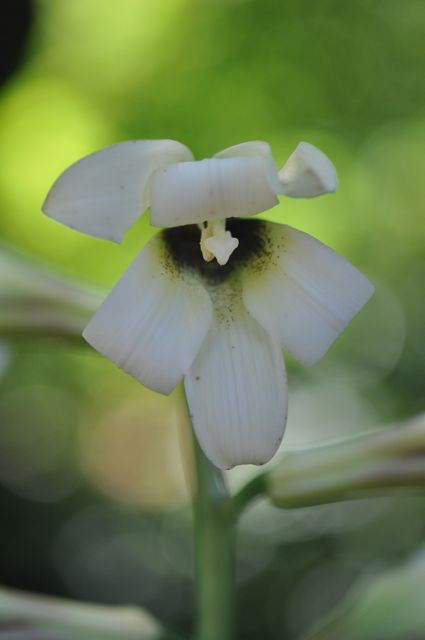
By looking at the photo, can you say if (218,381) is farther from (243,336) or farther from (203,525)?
(203,525)

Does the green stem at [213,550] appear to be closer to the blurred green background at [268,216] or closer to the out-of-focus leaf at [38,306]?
the out-of-focus leaf at [38,306]

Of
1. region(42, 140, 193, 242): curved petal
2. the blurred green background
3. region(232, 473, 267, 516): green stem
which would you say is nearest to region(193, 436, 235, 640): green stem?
region(232, 473, 267, 516): green stem

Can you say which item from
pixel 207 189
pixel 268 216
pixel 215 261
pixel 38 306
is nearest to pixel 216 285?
pixel 215 261

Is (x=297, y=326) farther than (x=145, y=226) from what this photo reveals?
No

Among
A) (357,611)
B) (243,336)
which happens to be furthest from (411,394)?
(243,336)

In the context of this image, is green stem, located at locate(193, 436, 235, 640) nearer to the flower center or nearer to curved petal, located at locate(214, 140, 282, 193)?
the flower center

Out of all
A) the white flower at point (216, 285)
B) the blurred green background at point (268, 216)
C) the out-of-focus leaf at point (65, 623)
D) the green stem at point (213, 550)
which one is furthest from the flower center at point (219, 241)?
the blurred green background at point (268, 216)

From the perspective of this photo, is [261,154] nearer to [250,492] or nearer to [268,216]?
[250,492]
